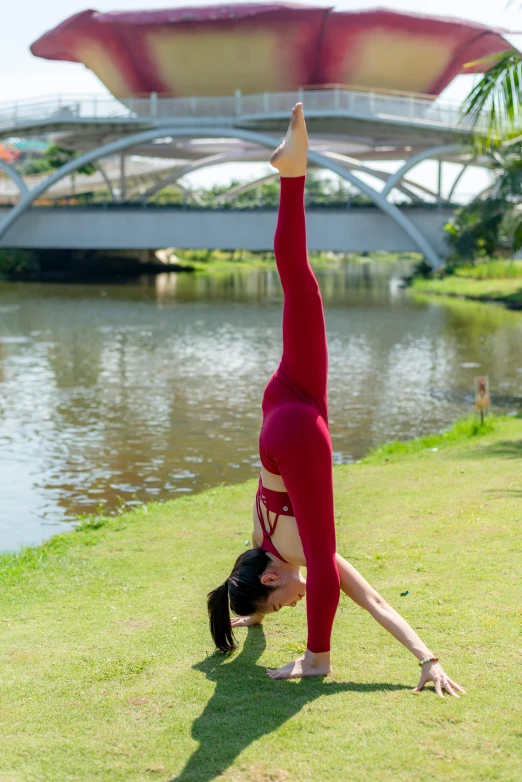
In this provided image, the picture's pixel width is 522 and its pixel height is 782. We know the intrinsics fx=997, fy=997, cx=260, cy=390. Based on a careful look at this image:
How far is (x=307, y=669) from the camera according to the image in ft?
13.2

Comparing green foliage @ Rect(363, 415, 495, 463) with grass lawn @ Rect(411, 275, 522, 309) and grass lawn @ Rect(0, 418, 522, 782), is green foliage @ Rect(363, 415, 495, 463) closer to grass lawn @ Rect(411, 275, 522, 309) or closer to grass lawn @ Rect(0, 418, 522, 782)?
grass lawn @ Rect(0, 418, 522, 782)

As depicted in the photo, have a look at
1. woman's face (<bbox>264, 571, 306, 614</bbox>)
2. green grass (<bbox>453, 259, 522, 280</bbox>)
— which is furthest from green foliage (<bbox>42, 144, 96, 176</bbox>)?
woman's face (<bbox>264, 571, 306, 614</bbox>)

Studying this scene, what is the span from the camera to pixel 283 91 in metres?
42.9

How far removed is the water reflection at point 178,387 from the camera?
10.2 meters

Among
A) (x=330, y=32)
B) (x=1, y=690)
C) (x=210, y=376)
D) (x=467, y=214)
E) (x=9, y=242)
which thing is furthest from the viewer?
(x=9, y=242)

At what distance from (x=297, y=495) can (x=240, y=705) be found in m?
0.84

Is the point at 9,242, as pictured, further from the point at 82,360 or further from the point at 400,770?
the point at 400,770

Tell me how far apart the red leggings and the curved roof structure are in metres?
37.6

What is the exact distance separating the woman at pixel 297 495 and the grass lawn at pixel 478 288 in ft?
90.5

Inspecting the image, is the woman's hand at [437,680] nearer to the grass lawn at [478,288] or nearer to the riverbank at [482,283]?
the grass lawn at [478,288]

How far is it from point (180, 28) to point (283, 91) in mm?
5161

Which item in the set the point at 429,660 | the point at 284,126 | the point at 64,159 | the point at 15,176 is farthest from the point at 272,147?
the point at 429,660

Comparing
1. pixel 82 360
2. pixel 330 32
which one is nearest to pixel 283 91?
pixel 330 32

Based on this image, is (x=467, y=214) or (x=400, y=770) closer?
(x=400, y=770)
